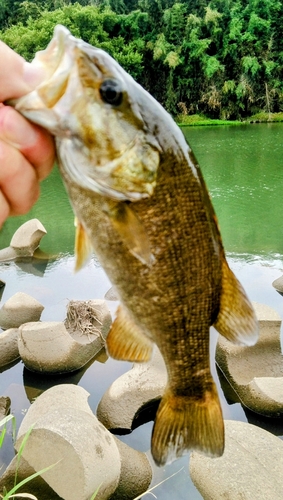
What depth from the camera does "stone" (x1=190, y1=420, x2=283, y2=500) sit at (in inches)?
133

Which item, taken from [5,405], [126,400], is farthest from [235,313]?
[5,405]

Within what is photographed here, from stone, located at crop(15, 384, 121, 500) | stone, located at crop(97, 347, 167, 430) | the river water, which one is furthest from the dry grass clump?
stone, located at crop(15, 384, 121, 500)

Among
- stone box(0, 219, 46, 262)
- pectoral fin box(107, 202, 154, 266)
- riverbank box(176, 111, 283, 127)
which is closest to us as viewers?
pectoral fin box(107, 202, 154, 266)

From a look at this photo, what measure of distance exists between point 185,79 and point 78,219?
39.8m

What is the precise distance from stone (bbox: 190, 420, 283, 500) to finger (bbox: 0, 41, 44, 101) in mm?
2823

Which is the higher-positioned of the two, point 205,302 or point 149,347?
point 205,302

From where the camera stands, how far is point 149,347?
5.14ft

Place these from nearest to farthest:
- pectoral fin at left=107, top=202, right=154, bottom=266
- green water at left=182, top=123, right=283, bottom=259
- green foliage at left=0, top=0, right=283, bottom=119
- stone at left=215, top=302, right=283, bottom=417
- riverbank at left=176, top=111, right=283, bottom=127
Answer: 1. pectoral fin at left=107, top=202, right=154, bottom=266
2. stone at left=215, top=302, right=283, bottom=417
3. green water at left=182, top=123, right=283, bottom=259
4. riverbank at left=176, top=111, right=283, bottom=127
5. green foliage at left=0, top=0, right=283, bottom=119

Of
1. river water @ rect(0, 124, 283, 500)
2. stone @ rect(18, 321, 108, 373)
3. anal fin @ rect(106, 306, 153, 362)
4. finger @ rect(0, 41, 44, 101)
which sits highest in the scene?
finger @ rect(0, 41, 44, 101)

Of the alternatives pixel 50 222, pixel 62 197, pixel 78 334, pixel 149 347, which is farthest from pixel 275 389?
pixel 62 197

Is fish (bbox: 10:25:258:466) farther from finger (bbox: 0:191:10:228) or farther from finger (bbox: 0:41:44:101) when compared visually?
finger (bbox: 0:191:10:228)

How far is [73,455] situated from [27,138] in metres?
2.56

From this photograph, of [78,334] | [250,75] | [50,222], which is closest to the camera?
[78,334]

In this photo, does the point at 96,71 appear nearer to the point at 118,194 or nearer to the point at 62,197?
the point at 118,194
